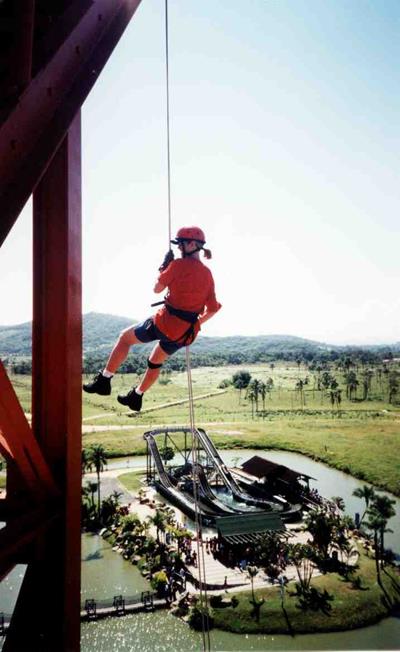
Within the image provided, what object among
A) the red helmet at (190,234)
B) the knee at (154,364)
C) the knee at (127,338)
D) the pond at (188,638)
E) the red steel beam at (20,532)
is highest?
the red helmet at (190,234)

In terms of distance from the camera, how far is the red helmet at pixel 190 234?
4.46 m

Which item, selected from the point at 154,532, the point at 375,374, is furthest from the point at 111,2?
the point at 375,374

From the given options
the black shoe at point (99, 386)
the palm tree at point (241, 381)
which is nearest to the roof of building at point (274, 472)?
the black shoe at point (99, 386)

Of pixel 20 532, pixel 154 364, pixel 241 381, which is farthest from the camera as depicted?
pixel 241 381

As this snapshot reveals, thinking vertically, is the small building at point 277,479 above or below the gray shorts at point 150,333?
below

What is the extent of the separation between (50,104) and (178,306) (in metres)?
2.59

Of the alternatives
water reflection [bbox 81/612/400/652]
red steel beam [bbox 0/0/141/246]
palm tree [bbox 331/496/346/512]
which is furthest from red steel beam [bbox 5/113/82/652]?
palm tree [bbox 331/496/346/512]

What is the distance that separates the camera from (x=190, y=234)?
14.6 ft

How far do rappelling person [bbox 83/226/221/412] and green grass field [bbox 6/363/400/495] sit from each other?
35.4 m

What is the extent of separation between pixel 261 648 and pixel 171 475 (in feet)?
56.9

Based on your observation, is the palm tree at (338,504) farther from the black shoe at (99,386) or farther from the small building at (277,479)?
the black shoe at (99,386)

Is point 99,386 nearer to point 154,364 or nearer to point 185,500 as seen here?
point 154,364

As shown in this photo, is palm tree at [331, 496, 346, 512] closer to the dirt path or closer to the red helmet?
the red helmet

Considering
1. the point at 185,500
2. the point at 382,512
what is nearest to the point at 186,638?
the point at 382,512
